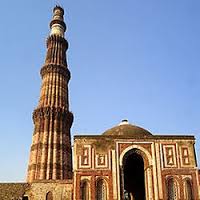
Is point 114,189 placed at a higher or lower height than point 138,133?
lower

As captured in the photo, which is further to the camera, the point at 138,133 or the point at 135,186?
the point at 135,186

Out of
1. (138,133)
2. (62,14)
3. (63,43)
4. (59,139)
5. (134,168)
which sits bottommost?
(134,168)

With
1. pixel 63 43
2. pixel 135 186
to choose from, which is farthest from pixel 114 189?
pixel 63 43

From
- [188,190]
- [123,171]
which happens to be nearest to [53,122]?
[123,171]

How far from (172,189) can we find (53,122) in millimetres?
15419

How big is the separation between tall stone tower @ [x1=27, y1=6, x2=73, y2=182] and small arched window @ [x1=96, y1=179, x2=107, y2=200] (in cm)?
973

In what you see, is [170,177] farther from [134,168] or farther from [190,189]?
[134,168]

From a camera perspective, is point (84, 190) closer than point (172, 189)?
Yes

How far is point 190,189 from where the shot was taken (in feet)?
76.3

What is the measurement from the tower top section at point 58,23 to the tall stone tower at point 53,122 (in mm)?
317

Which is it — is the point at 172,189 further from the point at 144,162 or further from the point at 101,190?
the point at 101,190

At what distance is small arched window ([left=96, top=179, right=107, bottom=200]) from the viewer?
22672 mm

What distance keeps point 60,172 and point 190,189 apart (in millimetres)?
13731

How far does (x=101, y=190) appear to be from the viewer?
2288cm
